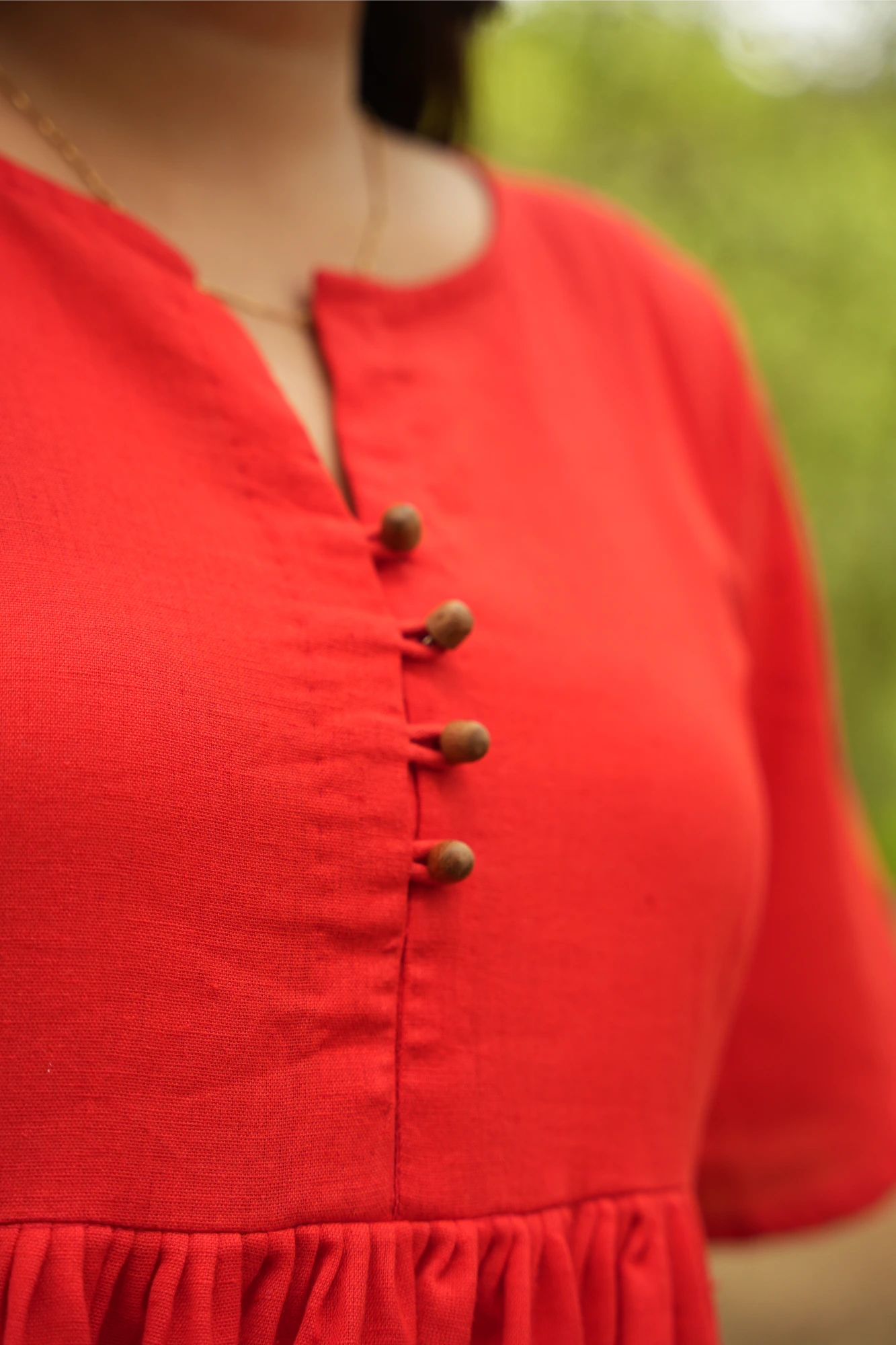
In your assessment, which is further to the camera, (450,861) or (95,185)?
(95,185)

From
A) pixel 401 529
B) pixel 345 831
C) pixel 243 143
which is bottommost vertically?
pixel 345 831

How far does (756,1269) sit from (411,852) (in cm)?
83

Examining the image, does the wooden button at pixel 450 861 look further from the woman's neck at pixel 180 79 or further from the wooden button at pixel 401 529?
the woman's neck at pixel 180 79

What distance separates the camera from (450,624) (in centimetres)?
55

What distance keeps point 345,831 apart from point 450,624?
4.1 inches

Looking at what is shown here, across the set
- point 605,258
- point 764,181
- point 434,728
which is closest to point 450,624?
point 434,728

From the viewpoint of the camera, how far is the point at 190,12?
0.70m

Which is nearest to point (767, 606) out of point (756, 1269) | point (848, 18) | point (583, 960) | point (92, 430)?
point (583, 960)

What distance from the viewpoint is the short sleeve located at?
855 millimetres

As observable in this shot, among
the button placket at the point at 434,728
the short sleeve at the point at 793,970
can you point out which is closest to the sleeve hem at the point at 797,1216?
the short sleeve at the point at 793,970

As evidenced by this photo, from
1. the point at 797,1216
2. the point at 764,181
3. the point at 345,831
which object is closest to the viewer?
the point at 345,831

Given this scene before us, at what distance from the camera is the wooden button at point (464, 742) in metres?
0.53

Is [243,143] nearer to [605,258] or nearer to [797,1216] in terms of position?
[605,258]

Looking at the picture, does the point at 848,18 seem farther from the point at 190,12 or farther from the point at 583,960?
the point at 583,960
